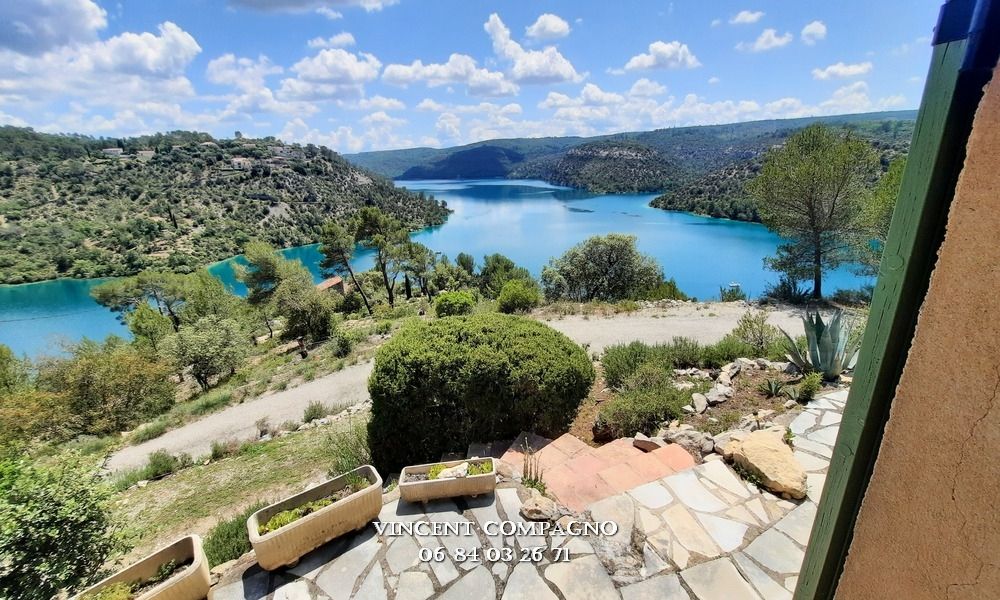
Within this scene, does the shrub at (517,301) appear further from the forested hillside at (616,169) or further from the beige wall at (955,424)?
the forested hillside at (616,169)

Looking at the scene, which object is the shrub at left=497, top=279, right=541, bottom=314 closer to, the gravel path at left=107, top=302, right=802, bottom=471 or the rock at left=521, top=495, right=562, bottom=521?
the gravel path at left=107, top=302, right=802, bottom=471

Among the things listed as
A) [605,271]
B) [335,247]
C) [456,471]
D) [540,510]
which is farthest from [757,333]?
[335,247]

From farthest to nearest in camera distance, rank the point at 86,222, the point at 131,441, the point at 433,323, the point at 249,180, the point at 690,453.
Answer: the point at 249,180
the point at 86,222
the point at 131,441
the point at 433,323
the point at 690,453

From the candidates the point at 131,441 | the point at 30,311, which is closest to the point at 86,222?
the point at 30,311

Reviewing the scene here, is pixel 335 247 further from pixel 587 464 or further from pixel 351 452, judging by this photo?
pixel 587 464

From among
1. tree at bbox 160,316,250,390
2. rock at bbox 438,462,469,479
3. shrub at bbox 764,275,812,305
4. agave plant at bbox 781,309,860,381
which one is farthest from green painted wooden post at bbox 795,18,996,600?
tree at bbox 160,316,250,390

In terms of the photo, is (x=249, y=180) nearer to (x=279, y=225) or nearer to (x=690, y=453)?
(x=279, y=225)
